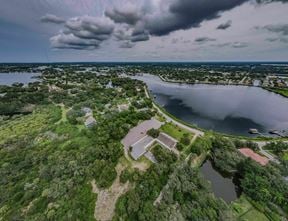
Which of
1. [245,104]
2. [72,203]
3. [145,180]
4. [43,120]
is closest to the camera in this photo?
[72,203]

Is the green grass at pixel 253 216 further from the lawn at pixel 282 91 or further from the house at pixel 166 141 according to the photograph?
the lawn at pixel 282 91

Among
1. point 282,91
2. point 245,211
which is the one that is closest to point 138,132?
point 245,211

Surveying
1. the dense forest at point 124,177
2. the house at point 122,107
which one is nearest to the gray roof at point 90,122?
the dense forest at point 124,177

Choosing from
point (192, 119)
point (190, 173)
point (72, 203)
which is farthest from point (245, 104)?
point (72, 203)

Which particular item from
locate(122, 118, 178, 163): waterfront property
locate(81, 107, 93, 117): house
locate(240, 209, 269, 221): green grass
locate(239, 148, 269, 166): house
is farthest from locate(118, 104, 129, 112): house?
locate(240, 209, 269, 221): green grass

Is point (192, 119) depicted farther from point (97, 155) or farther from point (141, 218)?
point (141, 218)

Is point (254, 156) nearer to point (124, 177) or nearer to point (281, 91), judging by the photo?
point (124, 177)

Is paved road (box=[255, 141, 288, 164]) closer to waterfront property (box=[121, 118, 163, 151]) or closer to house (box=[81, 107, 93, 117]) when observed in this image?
waterfront property (box=[121, 118, 163, 151])
